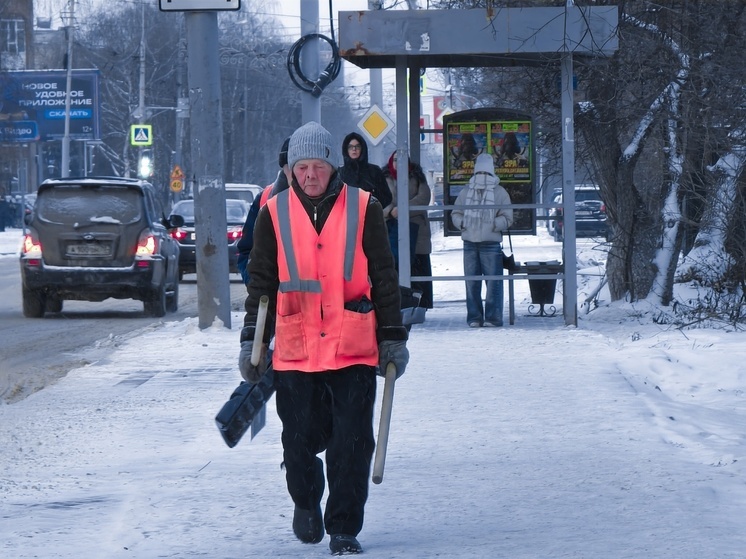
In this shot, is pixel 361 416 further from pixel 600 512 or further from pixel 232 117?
pixel 232 117

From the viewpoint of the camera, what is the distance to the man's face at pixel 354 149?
12.6m

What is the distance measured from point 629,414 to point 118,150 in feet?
231

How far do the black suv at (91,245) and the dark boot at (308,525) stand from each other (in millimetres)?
11949

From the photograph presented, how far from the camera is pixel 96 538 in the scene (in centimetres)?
569

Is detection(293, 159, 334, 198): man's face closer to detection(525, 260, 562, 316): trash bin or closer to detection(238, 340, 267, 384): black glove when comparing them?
detection(238, 340, 267, 384): black glove

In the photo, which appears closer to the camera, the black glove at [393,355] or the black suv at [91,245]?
the black glove at [393,355]

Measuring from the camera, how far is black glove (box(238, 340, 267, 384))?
211 inches

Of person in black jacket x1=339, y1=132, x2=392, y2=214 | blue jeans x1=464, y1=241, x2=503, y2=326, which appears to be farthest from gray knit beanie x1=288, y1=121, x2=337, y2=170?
blue jeans x1=464, y1=241, x2=503, y2=326

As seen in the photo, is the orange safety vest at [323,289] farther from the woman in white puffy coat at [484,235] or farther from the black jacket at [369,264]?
the woman in white puffy coat at [484,235]

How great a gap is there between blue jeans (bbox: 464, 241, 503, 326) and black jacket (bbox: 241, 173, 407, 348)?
8.30m

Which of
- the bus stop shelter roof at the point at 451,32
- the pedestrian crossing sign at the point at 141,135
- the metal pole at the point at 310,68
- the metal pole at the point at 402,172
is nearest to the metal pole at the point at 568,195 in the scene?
the bus stop shelter roof at the point at 451,32

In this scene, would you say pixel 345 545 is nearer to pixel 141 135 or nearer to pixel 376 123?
pixel 376 123

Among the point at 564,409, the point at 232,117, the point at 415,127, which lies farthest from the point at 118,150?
the point at 564,409

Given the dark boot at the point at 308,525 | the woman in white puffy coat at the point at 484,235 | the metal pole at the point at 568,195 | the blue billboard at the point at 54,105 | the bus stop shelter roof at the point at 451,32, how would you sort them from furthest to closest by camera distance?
the blue billboard at the point at 54,105 < the woman in white puffy coat at the point at 484,235 < the metal pole at the point at 568,195 < the bus stop shelter roof at the point at 451,32 < the dark boot at the point at 308,525
